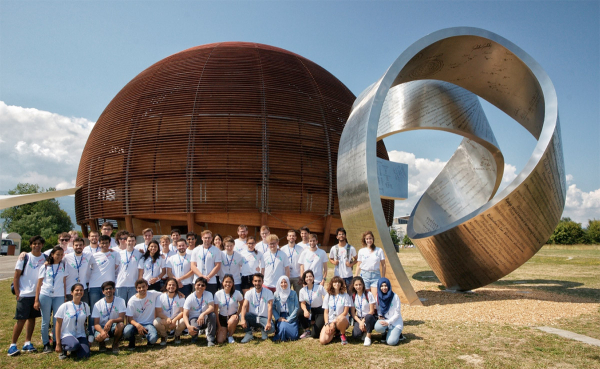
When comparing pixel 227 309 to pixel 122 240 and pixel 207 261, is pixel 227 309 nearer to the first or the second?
pixel 207 261

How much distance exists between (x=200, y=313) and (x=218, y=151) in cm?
1442

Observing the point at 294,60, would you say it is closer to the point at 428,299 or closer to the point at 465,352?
the point at 428,299

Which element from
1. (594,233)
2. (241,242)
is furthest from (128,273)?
(594,233)

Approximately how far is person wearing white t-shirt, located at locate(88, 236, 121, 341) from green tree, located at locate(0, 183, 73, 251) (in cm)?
4692

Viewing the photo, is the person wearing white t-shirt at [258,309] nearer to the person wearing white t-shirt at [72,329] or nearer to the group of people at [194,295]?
the group of people at [194,295]

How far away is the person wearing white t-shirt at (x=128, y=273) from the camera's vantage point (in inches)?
253

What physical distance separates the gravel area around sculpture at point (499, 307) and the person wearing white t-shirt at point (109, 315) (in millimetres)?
4610

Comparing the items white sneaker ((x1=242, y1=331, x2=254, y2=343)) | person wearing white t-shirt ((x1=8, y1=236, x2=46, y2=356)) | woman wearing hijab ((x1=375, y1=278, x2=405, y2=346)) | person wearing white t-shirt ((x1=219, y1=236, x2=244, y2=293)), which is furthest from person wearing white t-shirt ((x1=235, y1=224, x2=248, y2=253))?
person wearing white t-shirt ((x1=8, y1=236, x2=46, y2=356))

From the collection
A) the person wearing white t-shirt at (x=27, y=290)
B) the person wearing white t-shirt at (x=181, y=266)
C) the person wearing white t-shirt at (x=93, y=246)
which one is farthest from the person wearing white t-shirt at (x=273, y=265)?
the person wearing white t-shirt at (x=27, y=290)

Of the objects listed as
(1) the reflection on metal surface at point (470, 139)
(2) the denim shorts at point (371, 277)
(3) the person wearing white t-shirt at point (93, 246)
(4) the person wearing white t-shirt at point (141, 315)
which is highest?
(1) the reflection on metal surface at point (470, 139)

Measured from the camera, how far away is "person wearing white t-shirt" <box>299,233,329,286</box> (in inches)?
264

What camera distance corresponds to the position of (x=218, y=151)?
19719mm

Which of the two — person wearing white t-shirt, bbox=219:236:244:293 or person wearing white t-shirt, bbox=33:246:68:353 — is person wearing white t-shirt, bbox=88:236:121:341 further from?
person wearing white t-shirt, bbox=219:236:244:293

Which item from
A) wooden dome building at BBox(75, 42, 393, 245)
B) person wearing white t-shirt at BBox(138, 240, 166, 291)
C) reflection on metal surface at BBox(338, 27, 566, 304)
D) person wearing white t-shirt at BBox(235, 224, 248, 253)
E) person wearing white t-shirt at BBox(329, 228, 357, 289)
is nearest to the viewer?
person wearing white t-shirt at BBox(138, 240, 166, 291)
